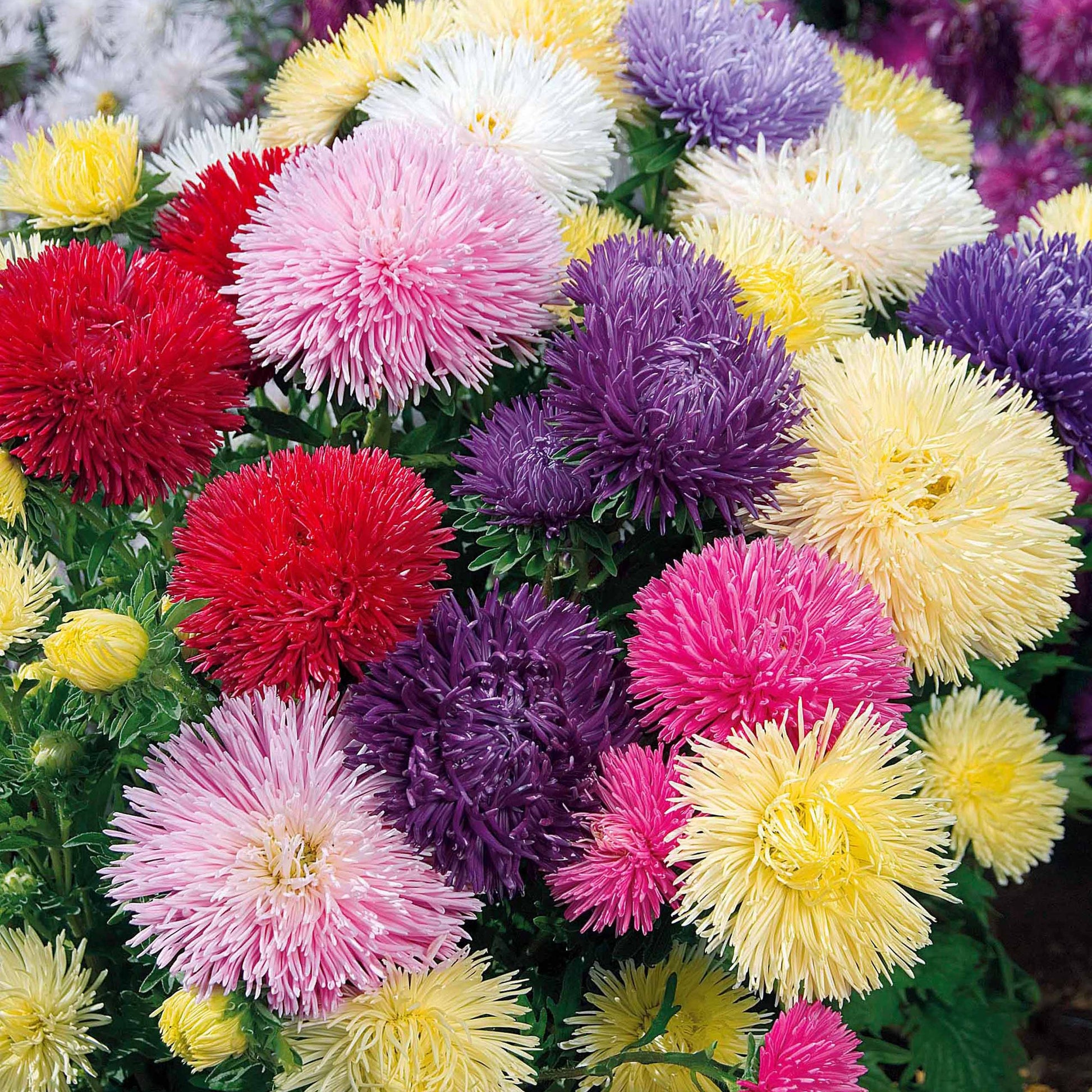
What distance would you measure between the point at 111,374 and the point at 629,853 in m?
0.34

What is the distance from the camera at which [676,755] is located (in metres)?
0.53

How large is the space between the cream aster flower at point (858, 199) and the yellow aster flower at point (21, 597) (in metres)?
0.48

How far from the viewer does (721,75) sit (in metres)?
0.79

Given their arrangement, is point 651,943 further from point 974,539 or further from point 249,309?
point 249,309

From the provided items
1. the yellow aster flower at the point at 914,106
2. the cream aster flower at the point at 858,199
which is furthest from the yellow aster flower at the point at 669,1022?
the yellow aster flower at the point at 914,106

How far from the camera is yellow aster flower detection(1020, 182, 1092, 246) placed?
0.87 meters

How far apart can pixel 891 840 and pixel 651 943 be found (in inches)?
5.6

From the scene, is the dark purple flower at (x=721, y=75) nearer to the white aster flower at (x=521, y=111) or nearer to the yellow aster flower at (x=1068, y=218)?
the white aster flower at (x=521, y=111)

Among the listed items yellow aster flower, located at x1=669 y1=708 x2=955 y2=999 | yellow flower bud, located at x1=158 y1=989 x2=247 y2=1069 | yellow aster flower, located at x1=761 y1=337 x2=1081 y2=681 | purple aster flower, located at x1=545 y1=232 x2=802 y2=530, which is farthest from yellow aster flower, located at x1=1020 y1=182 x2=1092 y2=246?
yellow flower bud, located at x1=158 y1=989 x2=247 y2=1069

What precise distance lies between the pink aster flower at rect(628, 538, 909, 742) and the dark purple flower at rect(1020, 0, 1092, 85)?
1.21 meters

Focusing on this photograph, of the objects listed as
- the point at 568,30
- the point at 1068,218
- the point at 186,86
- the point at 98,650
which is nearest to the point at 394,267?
the point at 98,650

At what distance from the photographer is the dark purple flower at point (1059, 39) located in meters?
1.43

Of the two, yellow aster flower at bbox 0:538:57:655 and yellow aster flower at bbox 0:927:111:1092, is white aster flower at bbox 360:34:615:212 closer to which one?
yellow aster flower at bbox 0:538:57:655

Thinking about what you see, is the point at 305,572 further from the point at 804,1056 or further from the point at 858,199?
the point at 858,199
